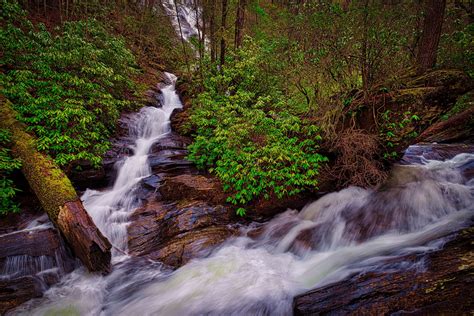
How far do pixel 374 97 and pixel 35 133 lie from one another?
318 inches

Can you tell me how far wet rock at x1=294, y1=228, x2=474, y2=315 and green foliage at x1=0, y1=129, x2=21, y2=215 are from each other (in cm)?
601

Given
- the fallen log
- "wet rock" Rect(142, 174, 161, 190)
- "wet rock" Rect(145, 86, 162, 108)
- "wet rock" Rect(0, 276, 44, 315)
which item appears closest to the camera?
"wet rock" Rect(0, 276, 44, 315)

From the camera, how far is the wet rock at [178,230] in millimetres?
5638

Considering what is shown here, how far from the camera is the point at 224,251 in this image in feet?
18.6

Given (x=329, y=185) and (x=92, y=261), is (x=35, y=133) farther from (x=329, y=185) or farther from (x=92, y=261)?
(x=329, y=185)

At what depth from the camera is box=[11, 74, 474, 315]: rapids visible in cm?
448

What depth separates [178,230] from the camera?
6051 mm

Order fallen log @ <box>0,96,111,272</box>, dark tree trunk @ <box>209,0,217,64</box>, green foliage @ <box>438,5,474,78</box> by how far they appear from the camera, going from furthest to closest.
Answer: dark tree trunk @ <box>209,0,217,64</box> → green foliage @ <box>438,5,474,78</box> → fallen log @ <box>0,96,111,272</box>

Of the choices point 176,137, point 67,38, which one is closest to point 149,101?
point 176,137

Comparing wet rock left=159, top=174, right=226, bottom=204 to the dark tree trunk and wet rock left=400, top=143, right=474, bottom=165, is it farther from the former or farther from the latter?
the dark tree trunk

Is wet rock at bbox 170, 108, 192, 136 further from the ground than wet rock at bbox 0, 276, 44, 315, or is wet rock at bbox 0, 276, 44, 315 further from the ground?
wet rock at bbox 170, 108, 192, 136

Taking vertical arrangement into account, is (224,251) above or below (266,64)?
below

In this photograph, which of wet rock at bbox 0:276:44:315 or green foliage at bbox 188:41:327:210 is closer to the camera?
wet rock at bbox 0:276:44:315

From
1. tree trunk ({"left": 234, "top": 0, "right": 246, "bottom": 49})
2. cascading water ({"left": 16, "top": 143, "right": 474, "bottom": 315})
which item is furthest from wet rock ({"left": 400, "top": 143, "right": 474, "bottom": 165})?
tree trunk ({"left": 234, "top": 0, "right": 246, "bottom": 49})
